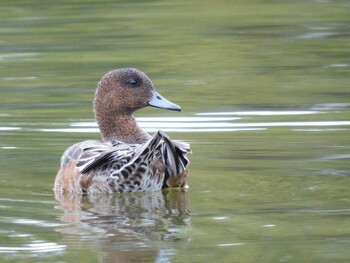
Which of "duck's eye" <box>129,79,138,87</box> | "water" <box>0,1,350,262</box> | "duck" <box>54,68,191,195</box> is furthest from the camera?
"duck's eye" <box>129,79,138,87</box>

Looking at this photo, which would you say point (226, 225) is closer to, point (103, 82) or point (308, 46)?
point (103, 82)

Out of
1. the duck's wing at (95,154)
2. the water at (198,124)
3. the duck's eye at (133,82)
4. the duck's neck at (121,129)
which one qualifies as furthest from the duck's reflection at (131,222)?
the duck's eye at (133,82)

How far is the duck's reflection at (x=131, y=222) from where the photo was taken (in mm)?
7840

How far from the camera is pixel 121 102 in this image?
10.6 metres

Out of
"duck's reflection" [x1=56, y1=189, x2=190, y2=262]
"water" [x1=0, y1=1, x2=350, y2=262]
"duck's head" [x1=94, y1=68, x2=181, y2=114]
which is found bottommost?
"duck's reflection" [x1=56, y1=189, x2=190, y2=262]

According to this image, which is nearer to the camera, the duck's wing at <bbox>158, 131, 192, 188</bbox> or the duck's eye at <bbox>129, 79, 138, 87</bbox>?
the duck's wing at <bbox>158, 131, 192, 188</bbox>

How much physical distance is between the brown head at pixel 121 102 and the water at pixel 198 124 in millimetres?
515

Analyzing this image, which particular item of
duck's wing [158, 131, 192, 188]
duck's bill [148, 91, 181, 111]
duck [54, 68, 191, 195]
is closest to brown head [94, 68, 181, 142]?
duck's bill [148, 91, 181, 111]

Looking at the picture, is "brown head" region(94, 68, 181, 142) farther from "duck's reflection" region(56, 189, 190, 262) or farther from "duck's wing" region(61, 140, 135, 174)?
"duck's reflection" region(56, 189, 190, 262)

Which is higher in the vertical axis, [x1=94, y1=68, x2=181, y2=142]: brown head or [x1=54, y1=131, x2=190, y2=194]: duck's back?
[x1=94, y1=68, x2=181, y2=142]: brown head

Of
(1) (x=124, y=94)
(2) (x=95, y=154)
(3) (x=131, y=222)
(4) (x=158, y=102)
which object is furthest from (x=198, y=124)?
(3) (x=131, y=222)

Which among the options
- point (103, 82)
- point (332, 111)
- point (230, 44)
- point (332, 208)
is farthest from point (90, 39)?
point (332, 208)

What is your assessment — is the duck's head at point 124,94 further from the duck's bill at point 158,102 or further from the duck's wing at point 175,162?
the duck's wing at point 175,162

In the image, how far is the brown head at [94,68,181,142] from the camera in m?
10.5
